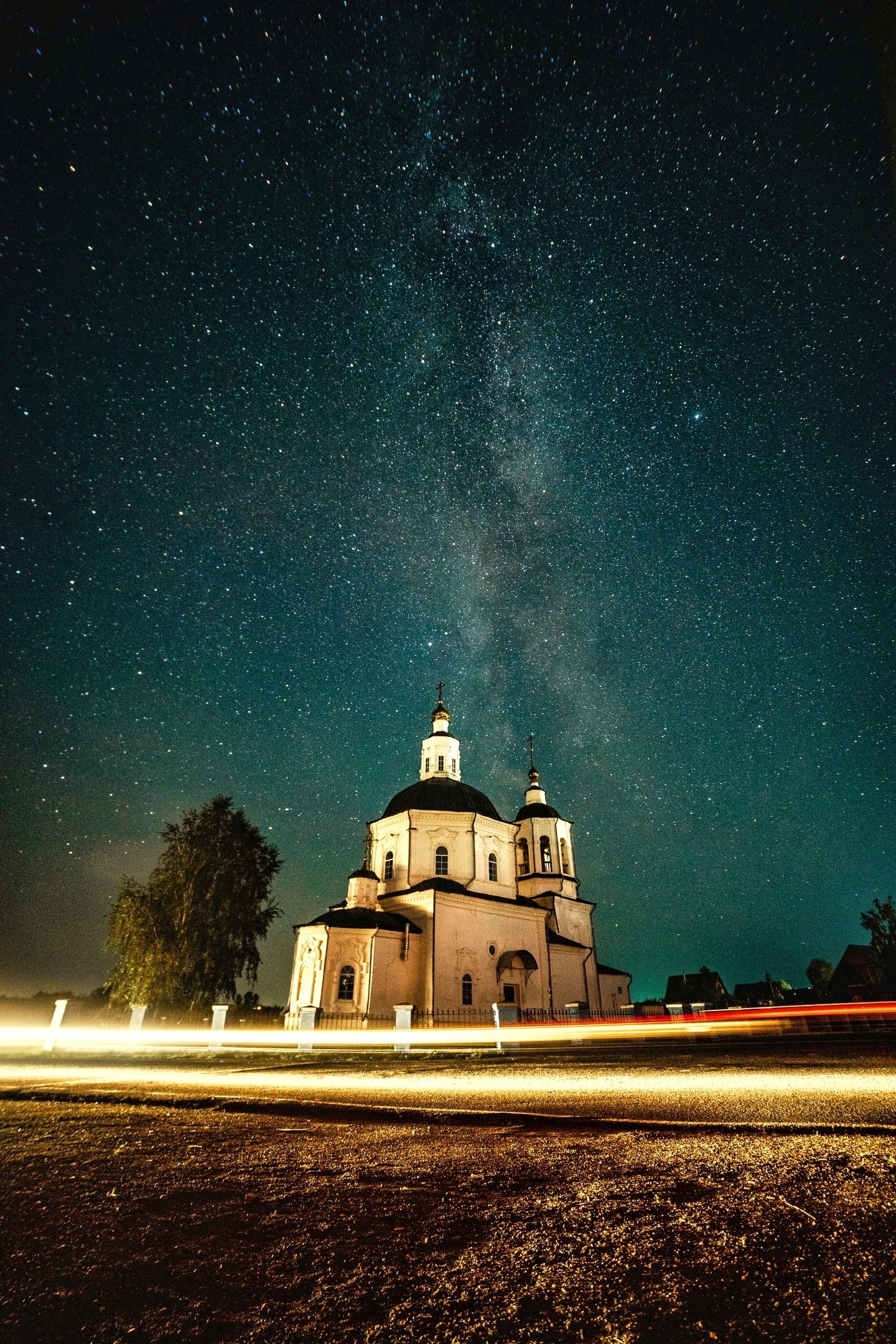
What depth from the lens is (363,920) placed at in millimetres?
30188

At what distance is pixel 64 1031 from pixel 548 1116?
2193 cm

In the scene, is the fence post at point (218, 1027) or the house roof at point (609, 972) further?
the house roof at point (609, 972)

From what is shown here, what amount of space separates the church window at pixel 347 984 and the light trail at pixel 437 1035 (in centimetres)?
514

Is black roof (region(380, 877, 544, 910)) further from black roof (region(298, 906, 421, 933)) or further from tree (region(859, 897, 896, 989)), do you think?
tree (region(859, 897, 896, 989))

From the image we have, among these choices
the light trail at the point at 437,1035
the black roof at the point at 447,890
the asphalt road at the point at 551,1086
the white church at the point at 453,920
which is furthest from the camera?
the black roof at the point at 447,890

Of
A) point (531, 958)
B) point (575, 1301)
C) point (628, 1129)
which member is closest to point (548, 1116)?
point (628, 1129)

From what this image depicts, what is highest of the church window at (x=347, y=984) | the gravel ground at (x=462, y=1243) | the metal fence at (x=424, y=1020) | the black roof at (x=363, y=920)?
the black roof at (x=363, y=920)

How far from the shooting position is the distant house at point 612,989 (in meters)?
41.3

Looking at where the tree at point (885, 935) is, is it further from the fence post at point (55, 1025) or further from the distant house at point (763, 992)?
the fence post at point (55, 1025)

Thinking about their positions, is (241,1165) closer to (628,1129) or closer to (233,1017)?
(628,1129)

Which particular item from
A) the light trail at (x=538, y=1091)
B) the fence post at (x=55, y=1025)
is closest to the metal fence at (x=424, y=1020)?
the fence post at (x=55, y=1025)

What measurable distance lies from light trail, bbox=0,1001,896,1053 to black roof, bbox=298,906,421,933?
6074 mm

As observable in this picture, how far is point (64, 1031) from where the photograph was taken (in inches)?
792

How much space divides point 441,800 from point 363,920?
373 inches
